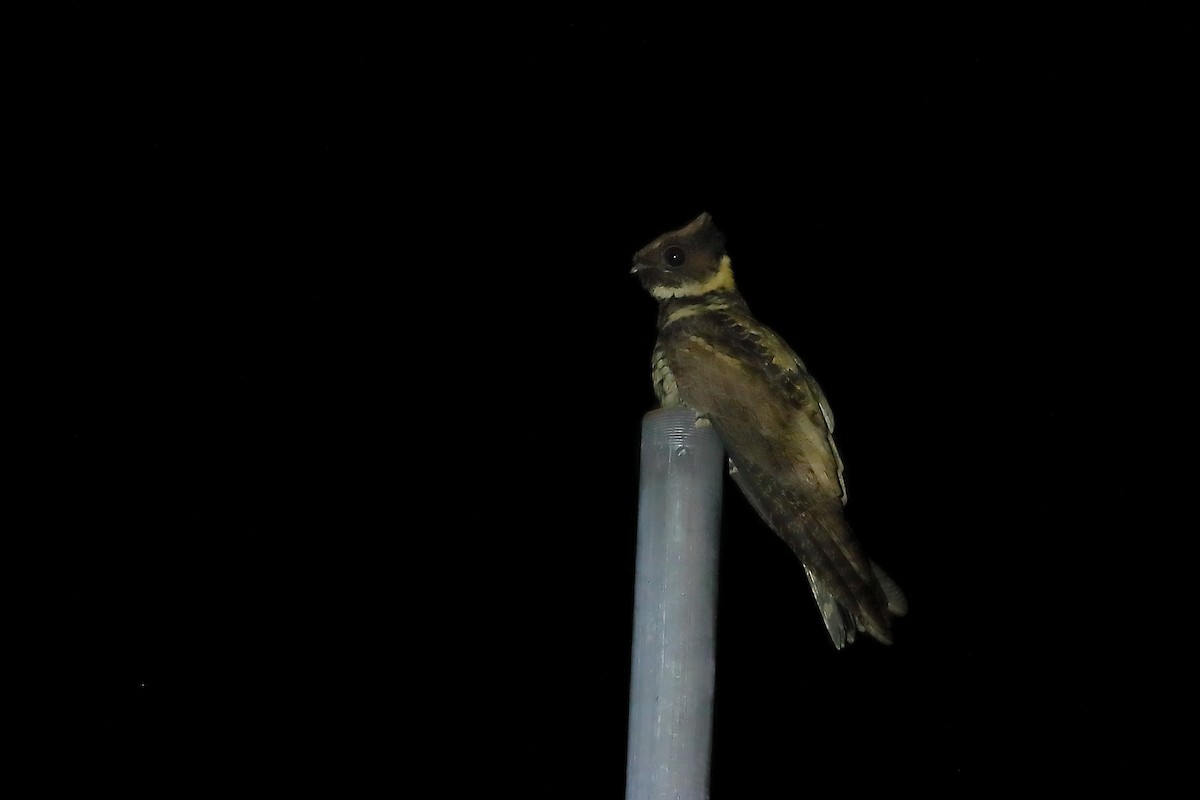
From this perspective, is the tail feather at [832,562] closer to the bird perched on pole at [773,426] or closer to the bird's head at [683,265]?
the bird perched on pole at [773,426]

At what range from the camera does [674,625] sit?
1710 mm

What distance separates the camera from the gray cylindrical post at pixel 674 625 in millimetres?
1677

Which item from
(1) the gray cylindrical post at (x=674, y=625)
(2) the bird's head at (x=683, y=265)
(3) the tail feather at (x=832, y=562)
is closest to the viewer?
(1) the gray cylindrical post at (x=674, y=625)

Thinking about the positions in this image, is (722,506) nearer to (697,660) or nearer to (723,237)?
(697,660)

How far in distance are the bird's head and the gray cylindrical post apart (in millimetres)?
988

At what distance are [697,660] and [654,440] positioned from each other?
336 mm

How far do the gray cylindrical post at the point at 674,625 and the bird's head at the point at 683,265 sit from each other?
38.9 inches

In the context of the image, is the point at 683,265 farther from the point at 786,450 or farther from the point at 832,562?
the point at 832,562

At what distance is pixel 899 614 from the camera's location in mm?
2086

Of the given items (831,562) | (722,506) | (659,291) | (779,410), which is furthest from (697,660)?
(659,291)

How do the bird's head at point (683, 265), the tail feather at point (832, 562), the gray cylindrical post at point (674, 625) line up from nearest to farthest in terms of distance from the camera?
the gray cylindrical post at point (674, 625), the tail feather at point (832, 562), the bird's head at point (683, 265)

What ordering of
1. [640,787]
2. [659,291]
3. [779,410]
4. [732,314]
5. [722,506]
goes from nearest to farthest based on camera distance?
[640,787] → [722,506] → [779,410] → [732,314] → [659,291]

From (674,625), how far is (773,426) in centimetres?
68

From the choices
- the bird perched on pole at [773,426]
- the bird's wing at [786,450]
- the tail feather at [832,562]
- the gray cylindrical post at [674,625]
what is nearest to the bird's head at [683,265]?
the bird perched on pole at [773,426]
